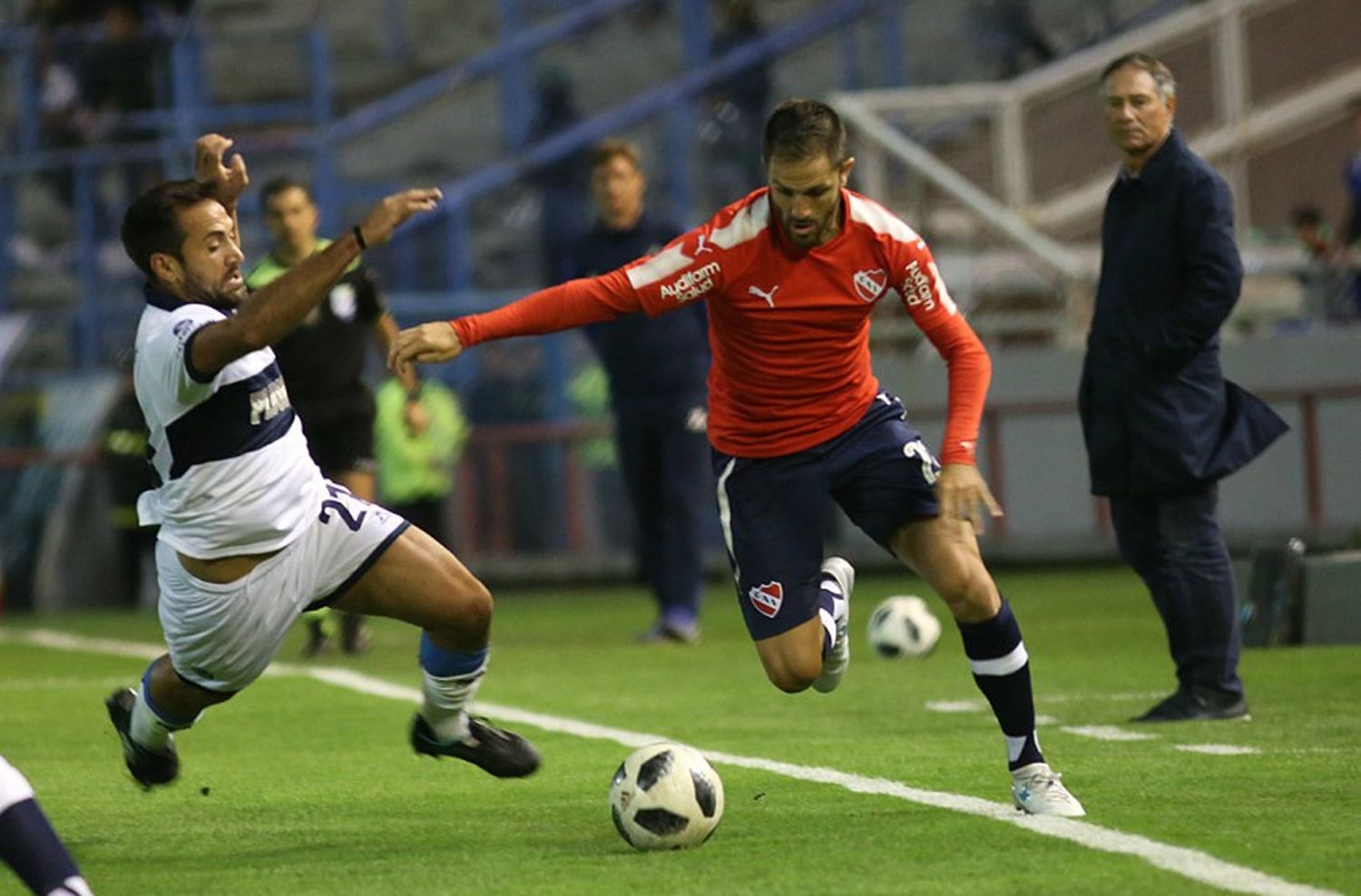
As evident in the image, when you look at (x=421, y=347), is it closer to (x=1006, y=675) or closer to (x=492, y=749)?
(x=492, y=749)

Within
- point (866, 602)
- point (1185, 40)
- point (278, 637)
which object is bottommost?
point (866, 602)

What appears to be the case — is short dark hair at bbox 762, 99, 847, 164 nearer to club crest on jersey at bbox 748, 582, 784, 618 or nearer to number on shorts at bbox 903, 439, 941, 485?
number on shorts at bbox 903, 439, 941, 485

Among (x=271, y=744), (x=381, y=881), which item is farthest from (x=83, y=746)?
(x=381, y=881)

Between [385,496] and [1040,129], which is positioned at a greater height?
[1040,129]

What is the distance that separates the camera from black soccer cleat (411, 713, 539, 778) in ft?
23.4

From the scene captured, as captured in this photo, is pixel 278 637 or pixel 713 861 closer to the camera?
pixel 713 861

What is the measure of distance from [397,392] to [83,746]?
7.96 metres

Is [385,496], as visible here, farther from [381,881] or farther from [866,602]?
[381,881]

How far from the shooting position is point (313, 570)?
22.0ft

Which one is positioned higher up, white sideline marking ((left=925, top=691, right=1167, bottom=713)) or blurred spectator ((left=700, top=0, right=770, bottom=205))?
blurred spectator ((left=700, top=0, right=770, bottom=205))

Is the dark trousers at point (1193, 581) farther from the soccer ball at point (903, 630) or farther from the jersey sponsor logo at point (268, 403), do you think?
the jersey sponsor logo at point (268, 403)

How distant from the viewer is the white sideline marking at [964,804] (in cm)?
537

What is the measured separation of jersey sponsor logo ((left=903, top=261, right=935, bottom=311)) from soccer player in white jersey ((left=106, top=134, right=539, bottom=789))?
4.83 ft

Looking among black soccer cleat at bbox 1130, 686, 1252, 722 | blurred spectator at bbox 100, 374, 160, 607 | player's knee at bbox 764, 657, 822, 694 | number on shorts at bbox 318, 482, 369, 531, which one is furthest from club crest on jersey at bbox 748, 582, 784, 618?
blurred spectator at bbox 100, 374, 160, 607
